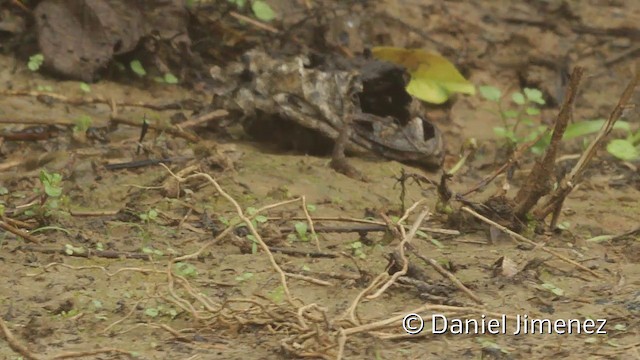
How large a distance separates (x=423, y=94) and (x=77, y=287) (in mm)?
2307

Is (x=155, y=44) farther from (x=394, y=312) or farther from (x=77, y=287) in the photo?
(x=394, y=312)

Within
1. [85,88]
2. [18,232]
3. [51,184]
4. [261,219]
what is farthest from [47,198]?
[85,88]

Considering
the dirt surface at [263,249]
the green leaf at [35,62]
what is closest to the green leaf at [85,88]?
the dirt surface at [263,249]

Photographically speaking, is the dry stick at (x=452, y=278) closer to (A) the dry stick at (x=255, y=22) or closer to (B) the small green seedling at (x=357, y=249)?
(B) the small green seedling at (x=357, y=249)

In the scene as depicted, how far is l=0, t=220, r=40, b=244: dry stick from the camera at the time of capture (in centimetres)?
327

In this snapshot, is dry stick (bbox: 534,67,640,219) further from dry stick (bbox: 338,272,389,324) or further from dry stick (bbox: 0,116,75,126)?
dry stick (bbox: 0,116,75,126)

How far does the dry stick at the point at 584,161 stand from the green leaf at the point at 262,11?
6.60 feet

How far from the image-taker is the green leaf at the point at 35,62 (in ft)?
15.5

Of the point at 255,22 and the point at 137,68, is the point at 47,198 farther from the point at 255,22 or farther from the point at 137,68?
the point at 255,22

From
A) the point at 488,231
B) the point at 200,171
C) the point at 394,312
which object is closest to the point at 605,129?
the point at 488,231

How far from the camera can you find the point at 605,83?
18.3 feet

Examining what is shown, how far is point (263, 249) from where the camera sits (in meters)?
3.25

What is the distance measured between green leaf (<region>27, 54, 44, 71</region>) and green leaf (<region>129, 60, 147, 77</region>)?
0.39 m

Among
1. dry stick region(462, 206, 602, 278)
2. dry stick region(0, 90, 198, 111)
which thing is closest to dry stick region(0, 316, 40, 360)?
dry stick region(462, 206, 602, 278)
